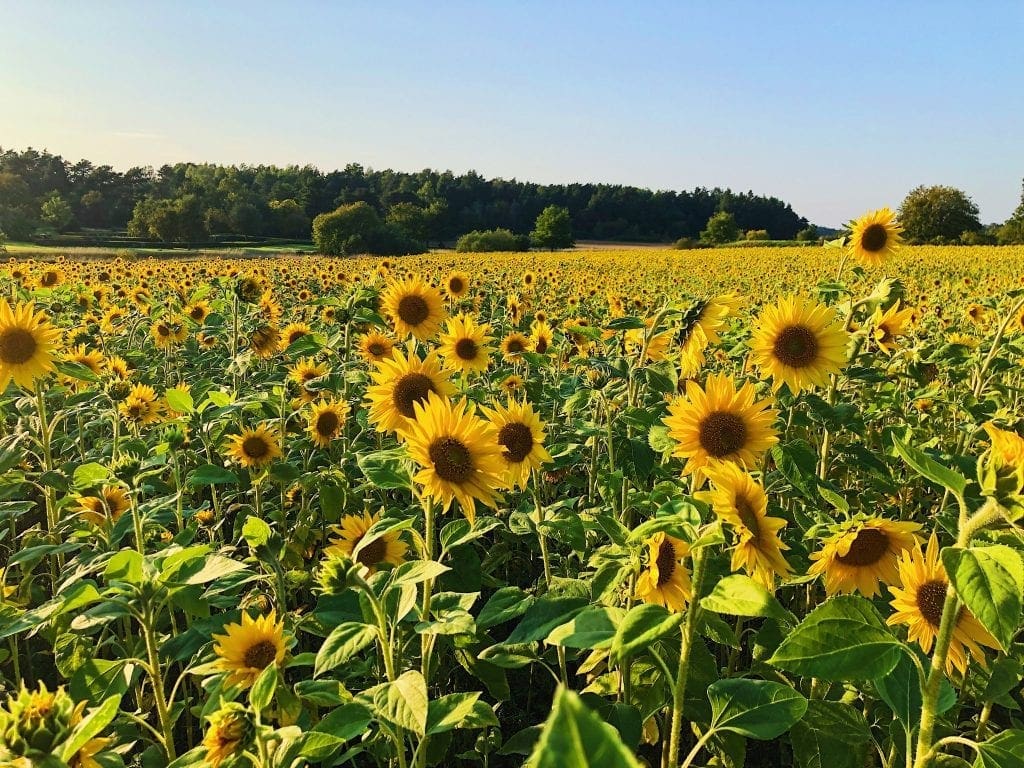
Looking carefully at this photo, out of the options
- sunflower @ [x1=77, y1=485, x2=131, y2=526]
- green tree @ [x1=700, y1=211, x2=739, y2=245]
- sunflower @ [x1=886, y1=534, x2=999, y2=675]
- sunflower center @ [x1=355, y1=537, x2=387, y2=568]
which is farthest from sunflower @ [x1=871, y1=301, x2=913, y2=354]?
green tree @ [x1=700, y1=211, x2=739, y2=245]

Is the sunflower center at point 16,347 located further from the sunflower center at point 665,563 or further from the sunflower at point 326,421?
the sunflower center at point 665,563

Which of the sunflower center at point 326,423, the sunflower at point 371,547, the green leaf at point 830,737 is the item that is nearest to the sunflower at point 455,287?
the sunflower center at point 326,423

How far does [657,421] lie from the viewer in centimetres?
271

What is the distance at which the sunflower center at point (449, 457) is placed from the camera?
1888 millimetres

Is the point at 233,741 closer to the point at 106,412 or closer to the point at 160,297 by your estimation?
the point at 106,412

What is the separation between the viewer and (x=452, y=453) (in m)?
1.89

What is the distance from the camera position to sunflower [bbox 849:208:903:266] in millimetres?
3746

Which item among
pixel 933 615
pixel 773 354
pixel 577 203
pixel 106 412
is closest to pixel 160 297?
pixel 106 412

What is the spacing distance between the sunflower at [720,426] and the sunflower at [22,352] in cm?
279

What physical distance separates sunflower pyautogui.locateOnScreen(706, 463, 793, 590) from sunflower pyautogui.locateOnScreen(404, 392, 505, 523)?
625mm

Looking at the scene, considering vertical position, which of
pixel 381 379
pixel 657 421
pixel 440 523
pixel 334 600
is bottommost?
pixel 440 523

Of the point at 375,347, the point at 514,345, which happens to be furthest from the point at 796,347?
the point at 514,345

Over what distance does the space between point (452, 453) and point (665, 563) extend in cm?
67

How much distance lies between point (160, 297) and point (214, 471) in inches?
311
